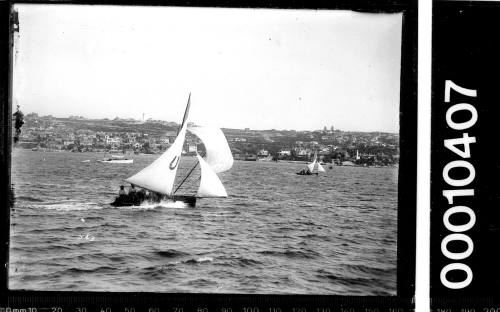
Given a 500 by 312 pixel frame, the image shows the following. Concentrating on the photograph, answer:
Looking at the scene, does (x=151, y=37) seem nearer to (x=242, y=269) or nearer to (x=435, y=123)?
(x=242, y=269)

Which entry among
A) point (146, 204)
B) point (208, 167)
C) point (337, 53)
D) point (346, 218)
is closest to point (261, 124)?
point (208, 167)

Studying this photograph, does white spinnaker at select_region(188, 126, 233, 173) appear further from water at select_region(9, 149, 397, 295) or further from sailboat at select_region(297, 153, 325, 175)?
sailboat at select_region(297, 153, 325, 175)

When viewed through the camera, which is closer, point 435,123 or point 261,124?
point 435,123

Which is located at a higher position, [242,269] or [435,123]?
[435,123]

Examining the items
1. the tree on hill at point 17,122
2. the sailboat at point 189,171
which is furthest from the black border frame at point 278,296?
the sailboat at point 189,171

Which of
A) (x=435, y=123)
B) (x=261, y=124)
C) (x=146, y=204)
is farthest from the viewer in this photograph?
(x=146, y=204)

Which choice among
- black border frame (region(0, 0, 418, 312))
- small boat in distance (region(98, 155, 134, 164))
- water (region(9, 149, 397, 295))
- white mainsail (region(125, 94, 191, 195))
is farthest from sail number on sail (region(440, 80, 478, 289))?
small boat in distance (region(98, 155, 134, 164))

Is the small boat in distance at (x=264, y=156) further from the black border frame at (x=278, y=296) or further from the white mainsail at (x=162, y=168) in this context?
the black border frame at (x=278, y=296)
